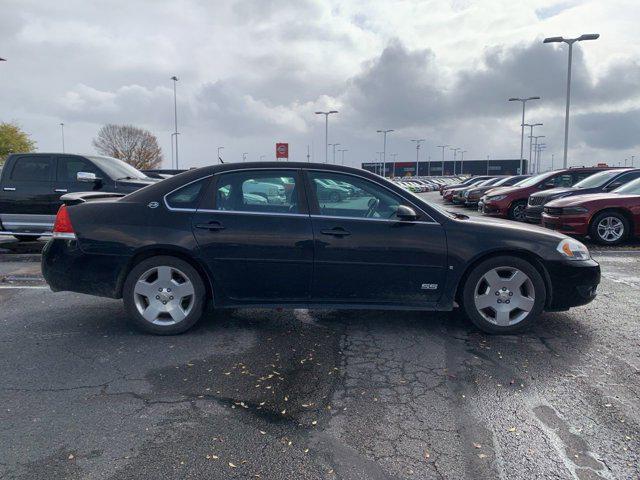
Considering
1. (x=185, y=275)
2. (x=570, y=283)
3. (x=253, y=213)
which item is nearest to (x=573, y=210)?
(x=570, y=283)

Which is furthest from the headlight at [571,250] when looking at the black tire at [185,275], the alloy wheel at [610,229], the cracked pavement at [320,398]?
the alloy wheel at [610,229]

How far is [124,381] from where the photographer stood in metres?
3.77

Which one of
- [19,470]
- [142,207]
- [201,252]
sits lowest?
[19,470]

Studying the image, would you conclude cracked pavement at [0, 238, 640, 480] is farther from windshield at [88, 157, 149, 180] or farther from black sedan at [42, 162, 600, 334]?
windshield at [88, 157, 149, 180]

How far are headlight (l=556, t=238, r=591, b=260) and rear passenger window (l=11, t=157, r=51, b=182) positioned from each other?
8.57 metres

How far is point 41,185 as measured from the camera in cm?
947

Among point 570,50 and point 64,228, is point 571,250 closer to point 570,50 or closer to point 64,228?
point 64,228

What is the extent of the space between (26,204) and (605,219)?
10735mm

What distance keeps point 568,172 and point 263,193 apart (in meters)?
12.6

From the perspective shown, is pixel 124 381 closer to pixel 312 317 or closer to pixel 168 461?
pixel 168 461

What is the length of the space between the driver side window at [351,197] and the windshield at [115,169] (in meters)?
5.99

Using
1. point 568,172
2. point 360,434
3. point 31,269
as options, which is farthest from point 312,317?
point 568,172

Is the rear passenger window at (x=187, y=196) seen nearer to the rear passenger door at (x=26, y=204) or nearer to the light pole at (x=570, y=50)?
the rear passenger door at (x=26, y=204)

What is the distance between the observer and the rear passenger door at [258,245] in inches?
183
